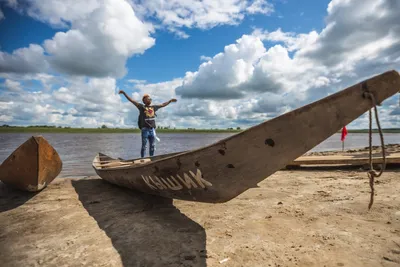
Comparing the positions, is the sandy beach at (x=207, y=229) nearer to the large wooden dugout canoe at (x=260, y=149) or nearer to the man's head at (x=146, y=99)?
the large wooden dugout canoe at (x=260, y=149)

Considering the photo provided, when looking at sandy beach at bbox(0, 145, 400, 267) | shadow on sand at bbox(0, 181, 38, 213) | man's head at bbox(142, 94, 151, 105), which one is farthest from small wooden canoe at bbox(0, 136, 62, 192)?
man's head at bbox(142, 94, 151, 105)

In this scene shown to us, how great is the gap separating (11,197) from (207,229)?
4.48 m

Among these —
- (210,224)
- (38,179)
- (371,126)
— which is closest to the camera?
(371,126)

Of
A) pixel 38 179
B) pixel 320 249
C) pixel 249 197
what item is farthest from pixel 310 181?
pixel 38 179

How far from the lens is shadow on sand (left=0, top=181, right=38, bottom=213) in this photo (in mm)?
4396

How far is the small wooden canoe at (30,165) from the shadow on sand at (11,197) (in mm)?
149

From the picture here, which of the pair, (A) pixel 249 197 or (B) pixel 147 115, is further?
(B) pixel 147 115

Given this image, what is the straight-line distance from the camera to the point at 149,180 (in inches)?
134

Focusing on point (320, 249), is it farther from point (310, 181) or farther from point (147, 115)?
point (147, 115)

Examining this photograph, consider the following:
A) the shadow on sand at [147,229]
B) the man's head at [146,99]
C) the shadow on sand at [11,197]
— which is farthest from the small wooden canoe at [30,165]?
the man's head at [146,99]

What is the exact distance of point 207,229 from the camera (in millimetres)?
3057

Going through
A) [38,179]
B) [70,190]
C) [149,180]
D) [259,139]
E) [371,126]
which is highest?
[371,126]

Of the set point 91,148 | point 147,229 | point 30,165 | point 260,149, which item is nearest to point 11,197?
point 30,165

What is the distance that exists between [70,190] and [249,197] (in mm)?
4140
